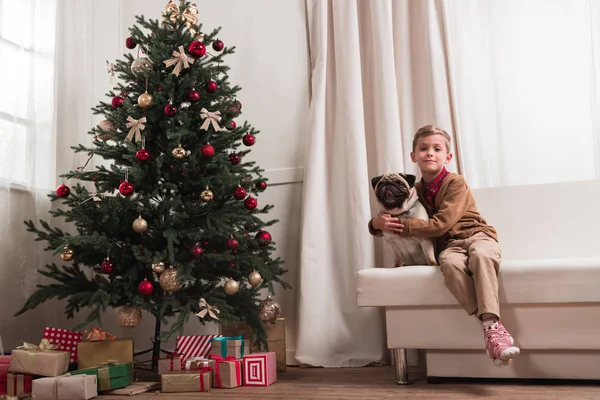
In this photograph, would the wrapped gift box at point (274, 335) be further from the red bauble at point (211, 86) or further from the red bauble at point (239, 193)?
the red bauble at point (211, 86)

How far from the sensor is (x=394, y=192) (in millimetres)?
2305

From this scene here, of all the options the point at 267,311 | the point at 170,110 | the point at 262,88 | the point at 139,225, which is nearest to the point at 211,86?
the point at 170,110

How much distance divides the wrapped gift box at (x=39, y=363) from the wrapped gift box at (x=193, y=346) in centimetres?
48

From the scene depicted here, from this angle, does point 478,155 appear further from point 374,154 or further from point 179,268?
point 179,268

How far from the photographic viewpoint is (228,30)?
347 cm

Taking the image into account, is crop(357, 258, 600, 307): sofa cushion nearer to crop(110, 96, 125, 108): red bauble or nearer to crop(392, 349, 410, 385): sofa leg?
crop(392, 349, 410, 385): sofa leg

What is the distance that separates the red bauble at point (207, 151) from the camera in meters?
2.45

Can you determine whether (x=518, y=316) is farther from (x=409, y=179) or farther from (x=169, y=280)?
(x=169, y=280)

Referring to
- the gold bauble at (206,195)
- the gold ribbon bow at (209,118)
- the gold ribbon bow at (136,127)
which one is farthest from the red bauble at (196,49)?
the gold bauble at (206,195)

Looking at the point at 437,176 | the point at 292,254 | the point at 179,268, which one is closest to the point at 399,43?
the point at 437,176

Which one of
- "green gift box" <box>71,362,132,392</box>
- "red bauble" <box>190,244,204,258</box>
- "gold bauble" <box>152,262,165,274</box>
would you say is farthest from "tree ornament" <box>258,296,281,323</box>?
"green gift box" <box>71,362,132,392</box>

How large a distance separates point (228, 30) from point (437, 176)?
174cm

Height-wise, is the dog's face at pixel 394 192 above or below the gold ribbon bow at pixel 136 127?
below

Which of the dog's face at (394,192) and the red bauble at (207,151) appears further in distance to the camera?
the red bauble at (207,151)
